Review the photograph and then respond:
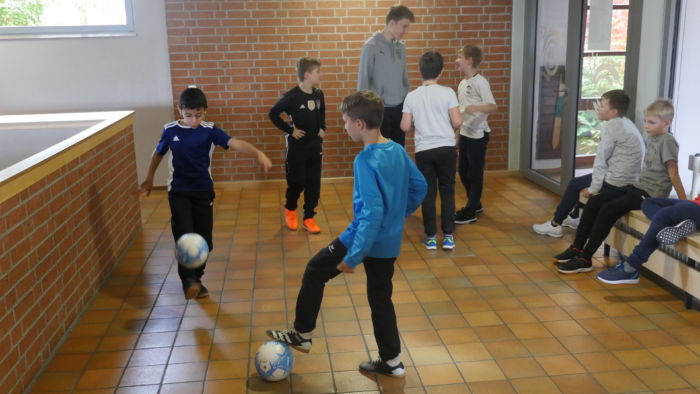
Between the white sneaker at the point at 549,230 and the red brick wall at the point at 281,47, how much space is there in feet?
8.41

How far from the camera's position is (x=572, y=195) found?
5.11 m

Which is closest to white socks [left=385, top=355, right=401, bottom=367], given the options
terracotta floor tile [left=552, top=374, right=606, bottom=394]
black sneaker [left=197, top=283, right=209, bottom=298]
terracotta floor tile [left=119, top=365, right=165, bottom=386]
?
terracotta floor tile [left=552, top=374, right=606, bottom=394]

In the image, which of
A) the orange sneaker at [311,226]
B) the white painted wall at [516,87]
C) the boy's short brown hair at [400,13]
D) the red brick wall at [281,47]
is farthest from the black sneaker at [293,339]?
the white painted wall at [516,87]

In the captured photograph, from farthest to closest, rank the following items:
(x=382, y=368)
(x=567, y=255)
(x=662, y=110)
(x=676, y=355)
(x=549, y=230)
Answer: (x=549, y=230) → (x=567, y=255) → (x=662, y=110) → (x=676, y=355) → (x=382, y=368)

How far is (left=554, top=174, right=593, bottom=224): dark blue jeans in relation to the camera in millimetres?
5051

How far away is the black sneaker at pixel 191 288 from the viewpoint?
413 centimetres

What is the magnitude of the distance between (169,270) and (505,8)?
15.6ft

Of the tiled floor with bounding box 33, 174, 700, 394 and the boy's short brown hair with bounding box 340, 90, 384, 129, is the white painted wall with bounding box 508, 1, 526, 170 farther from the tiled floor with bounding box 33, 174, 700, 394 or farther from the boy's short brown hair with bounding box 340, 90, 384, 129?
the boy's short brown hair with bounding box 340, 90, 384, 129

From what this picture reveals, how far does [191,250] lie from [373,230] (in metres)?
1.52

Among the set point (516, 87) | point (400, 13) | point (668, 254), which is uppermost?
point (400, 13)

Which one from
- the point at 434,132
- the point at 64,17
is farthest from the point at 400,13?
the point at 64,17

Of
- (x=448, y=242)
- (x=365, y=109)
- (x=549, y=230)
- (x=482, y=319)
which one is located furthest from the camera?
(x=549, y=230)

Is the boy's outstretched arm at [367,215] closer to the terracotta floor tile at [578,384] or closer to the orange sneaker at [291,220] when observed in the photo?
the terracotta floor tile at [578,384]

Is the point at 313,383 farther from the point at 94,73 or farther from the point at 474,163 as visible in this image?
the point at 94,73
